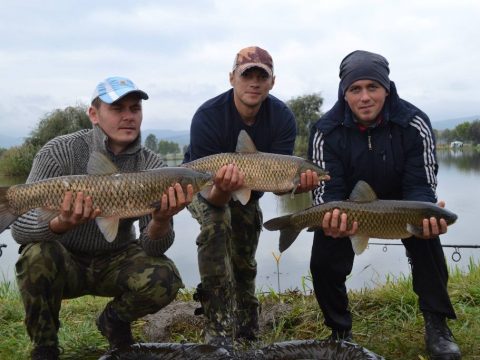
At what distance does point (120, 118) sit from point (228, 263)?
2.79ft

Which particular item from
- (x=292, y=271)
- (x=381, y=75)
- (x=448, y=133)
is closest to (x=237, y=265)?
(x=381, y=75)

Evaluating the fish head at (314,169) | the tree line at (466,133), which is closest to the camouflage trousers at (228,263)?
the fish head at (314,169)

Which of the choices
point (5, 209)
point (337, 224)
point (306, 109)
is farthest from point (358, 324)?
point (306, 109)

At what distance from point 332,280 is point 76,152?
138 cm

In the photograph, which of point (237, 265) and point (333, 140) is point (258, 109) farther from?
point (237, 265)

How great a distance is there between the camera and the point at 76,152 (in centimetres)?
248

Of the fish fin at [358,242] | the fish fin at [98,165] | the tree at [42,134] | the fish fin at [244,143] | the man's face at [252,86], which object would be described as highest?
the tree at [42,134]

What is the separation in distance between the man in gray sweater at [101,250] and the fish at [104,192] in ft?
0.20

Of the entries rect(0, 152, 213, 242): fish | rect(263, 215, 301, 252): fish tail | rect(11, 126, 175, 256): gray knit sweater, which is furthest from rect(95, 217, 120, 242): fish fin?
rect(263, 215, 301, 252): fish tail

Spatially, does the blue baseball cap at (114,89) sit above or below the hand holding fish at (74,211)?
above

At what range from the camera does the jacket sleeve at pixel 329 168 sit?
264cm

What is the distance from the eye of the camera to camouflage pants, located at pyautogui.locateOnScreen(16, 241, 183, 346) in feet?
7.50

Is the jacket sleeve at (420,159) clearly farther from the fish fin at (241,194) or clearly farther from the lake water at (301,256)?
the lake water at (301,256)

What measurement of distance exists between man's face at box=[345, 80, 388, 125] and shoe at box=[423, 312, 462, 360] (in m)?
0.99
